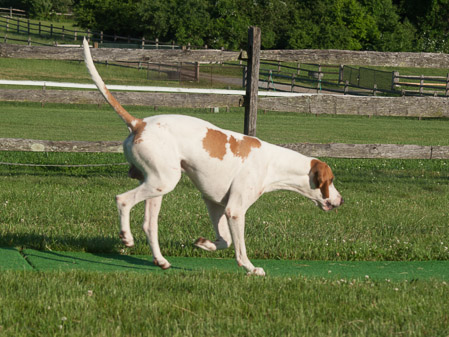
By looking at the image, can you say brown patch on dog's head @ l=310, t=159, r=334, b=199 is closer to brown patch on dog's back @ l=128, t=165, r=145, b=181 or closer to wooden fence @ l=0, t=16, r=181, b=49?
brown patch on dog's back @ l=128, t=165, r=145, b=181

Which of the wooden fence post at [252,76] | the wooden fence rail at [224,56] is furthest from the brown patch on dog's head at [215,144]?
the wooden fence rail at [224,56]

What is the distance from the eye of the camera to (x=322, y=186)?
5441 mm

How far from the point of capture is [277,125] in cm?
2522

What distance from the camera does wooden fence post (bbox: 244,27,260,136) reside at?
29.2ft

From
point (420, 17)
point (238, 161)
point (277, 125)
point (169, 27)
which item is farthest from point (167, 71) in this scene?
point (238, 161)

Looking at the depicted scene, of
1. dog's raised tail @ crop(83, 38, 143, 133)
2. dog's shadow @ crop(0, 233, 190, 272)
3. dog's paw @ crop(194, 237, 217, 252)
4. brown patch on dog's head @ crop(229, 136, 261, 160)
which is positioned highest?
dog's raised tail @ crop(83, 38, 143, 133)

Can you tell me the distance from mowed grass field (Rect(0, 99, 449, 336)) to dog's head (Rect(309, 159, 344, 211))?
26.7 inches

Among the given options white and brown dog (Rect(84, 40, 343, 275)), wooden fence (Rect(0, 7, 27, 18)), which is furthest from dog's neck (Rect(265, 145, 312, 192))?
wooden fence (Rect(0, 7, 27, 18))

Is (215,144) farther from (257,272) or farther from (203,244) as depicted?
(257,272)

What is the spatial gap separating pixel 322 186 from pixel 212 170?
922mm

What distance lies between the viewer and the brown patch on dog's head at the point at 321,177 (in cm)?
541

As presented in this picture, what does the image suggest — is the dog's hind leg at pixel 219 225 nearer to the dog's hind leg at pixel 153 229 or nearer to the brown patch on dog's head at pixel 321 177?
the dog's hind leg at pixel 153 229

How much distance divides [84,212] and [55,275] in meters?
2.69

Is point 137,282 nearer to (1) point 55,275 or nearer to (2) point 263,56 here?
(1) point 55,275
